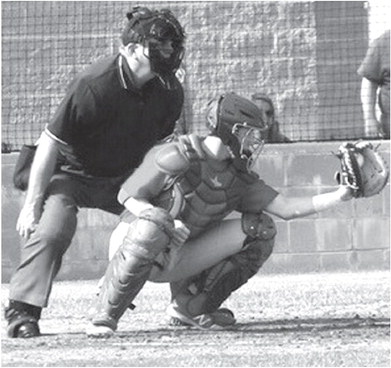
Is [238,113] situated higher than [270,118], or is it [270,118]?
[238,113]

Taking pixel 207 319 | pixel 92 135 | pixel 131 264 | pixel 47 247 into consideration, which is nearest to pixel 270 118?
pixel 207 319

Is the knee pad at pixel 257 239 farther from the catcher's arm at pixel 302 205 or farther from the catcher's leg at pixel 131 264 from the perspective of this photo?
the catcher's leg at pixel 131 264

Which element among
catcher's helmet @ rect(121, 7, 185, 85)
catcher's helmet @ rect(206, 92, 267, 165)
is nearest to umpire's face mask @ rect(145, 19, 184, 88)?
catcher's helmet @ rect(121, 7, 185, 85)

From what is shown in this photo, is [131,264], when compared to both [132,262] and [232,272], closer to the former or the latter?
[132,262]

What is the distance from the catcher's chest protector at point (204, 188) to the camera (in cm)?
786

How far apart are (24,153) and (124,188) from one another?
2.45 ft

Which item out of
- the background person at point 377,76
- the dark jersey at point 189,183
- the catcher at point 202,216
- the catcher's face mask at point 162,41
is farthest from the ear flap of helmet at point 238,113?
the background person at point 377,76

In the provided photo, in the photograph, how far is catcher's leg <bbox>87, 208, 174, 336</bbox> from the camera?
7621 mm

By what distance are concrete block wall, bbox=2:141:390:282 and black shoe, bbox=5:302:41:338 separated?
16.4 ft

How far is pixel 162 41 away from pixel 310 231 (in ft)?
18.1

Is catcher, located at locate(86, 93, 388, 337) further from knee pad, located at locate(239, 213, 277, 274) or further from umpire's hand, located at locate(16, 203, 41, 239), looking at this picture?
umpire's hand, located at locate(16, 203, 41, 239)

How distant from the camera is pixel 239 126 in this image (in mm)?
7789

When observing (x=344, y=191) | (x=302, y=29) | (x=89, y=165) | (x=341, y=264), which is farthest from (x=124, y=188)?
(x=302, y=29)

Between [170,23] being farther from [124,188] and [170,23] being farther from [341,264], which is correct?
[341,264]
